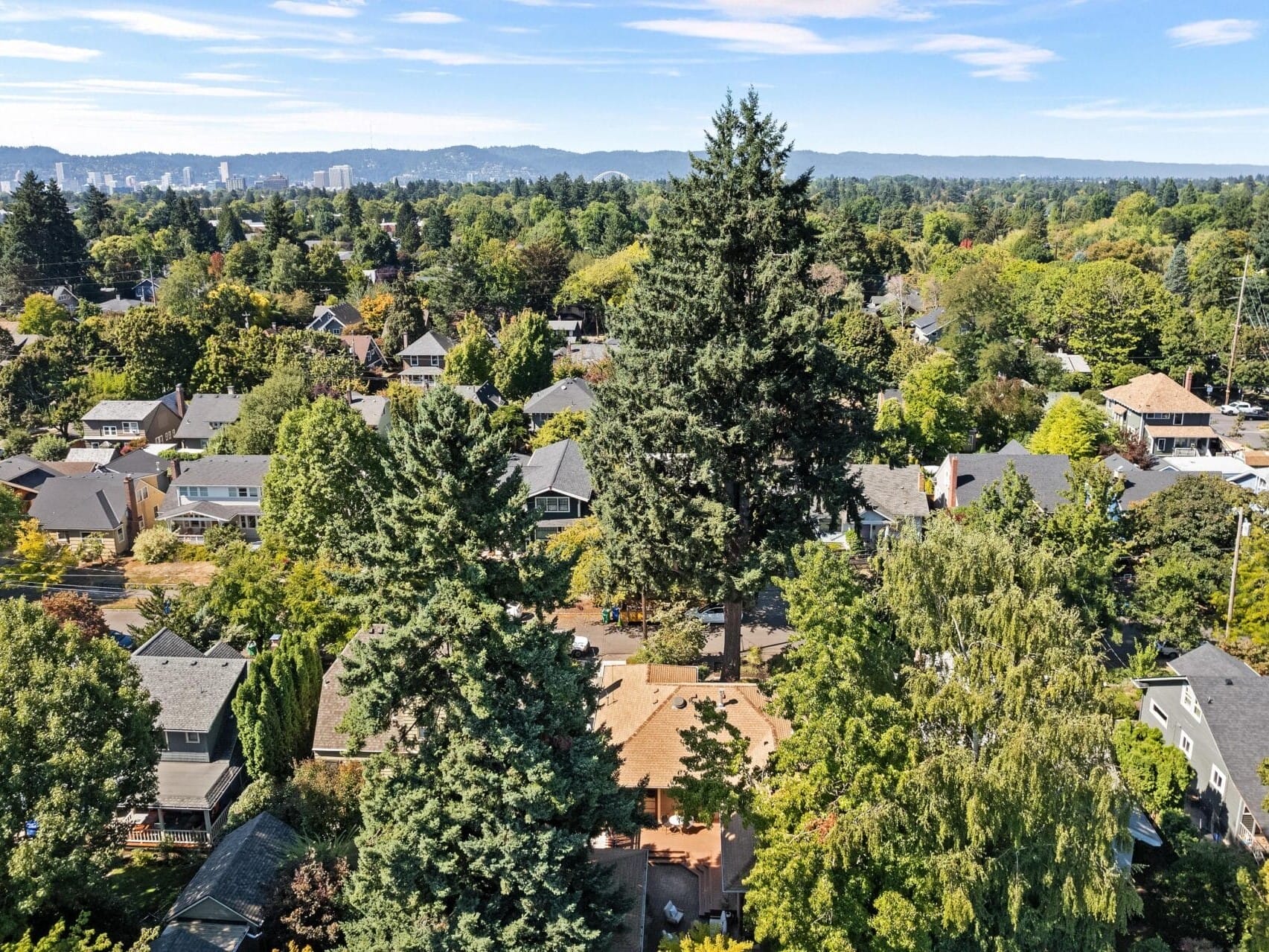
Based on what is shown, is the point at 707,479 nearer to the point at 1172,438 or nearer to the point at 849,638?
the point at 849,638

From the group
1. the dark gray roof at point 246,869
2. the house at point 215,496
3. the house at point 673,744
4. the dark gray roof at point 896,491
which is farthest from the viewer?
the house at point 215,496

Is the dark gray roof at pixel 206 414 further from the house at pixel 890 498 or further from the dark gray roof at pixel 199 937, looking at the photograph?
the dark gray roof at pixel 199 937

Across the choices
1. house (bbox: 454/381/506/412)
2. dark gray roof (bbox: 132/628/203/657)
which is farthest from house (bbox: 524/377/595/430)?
dark gray roof (bbox: 132/628/203/657)

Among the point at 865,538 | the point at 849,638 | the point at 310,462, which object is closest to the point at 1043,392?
the point at 865,538

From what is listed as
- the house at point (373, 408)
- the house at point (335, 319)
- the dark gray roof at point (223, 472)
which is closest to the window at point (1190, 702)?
the house at point (373, 408)

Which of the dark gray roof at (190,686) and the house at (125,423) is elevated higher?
the house at (125,423)
